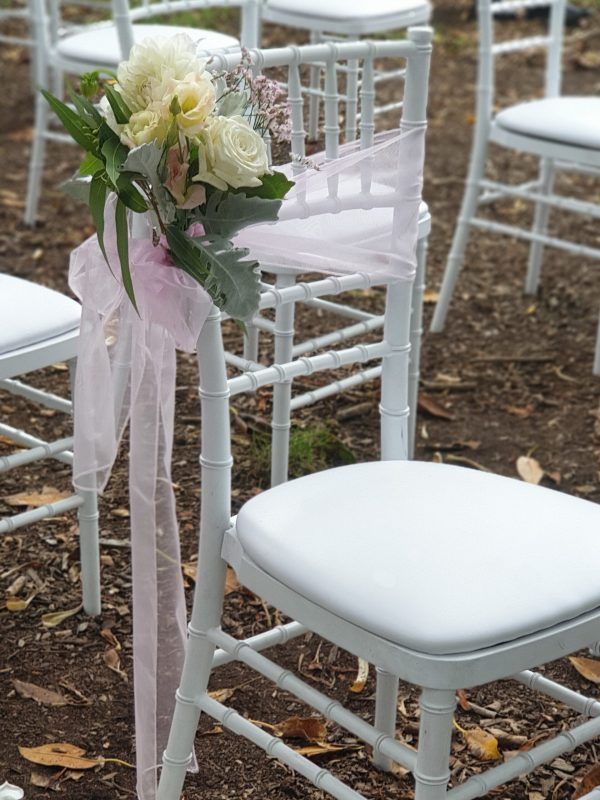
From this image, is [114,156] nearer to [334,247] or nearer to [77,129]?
[77,129]

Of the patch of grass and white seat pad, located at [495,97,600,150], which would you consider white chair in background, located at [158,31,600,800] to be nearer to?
the patch of grass

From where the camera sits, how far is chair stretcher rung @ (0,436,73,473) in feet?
6.25

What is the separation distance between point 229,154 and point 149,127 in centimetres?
9

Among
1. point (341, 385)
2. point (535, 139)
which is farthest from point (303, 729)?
point (535, 139)

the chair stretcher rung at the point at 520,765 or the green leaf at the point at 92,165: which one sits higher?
the green leaf at the point at 92,165

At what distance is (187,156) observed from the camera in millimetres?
1341

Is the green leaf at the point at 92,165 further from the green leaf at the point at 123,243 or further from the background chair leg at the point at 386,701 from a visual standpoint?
the background chair leg at the point at 386,701

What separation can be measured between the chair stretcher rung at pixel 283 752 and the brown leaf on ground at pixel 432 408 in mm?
1593

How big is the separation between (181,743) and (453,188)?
10.8ft

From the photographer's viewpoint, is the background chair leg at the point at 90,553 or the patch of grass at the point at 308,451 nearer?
the background chair leg at the point at 90,553

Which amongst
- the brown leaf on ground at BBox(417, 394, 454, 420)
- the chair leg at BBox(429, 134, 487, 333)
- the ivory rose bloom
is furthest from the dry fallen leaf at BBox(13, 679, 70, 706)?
the chair leg at BBox(429, 134, 487, 333)

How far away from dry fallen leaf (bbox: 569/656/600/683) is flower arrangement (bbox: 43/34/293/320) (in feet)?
3.55

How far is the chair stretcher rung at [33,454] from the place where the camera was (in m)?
1.91

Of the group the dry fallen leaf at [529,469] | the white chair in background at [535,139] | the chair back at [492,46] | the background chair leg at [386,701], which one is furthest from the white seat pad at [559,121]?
the background chair leg at [386,701]
